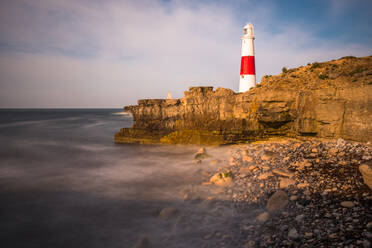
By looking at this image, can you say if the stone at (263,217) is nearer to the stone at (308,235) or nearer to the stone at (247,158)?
the stone at (308,235)

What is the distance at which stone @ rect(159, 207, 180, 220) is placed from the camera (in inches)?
214

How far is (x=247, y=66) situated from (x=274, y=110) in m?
9.78

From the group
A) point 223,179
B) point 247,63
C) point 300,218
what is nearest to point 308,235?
point 300,218

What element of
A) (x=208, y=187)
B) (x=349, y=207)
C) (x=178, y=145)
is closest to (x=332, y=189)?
(x=349, y=207)

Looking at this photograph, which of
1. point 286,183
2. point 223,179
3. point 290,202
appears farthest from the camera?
point 223,179

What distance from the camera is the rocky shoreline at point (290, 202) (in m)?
3.45

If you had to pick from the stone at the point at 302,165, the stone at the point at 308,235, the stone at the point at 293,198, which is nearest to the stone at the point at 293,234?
the stone at the point at 308,235

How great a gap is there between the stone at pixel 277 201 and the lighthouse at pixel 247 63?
51.7ft

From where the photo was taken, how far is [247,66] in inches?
773

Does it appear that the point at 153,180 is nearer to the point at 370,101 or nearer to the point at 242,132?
the point at 242,132

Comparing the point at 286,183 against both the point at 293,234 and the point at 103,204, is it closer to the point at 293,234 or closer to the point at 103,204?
the point at 293,234

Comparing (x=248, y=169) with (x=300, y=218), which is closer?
(x=300, y=218)

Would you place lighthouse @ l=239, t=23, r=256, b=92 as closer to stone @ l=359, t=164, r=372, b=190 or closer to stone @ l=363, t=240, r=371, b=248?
stone @ l=359, t=164, r=372, b=190

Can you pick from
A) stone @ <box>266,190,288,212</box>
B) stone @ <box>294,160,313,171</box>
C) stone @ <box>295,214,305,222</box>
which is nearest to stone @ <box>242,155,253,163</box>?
stone @ <box>294,160,313,171</box>
